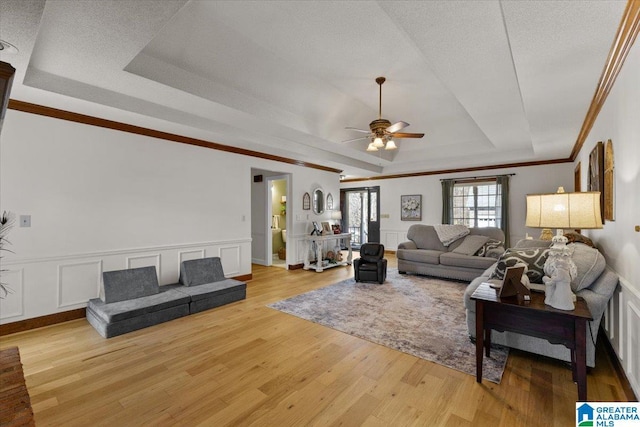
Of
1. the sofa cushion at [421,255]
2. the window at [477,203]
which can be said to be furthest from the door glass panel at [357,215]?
the sofa cushion at [421,255]

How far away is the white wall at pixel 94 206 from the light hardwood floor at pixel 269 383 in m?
0.63

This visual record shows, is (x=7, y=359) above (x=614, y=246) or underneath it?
underneath

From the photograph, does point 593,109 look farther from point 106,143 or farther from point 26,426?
point 106,143

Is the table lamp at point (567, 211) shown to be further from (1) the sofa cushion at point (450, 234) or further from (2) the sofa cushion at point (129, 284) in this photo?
(2) the sofa cushion at point (129, 284)

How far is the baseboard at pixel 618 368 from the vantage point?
1.97m

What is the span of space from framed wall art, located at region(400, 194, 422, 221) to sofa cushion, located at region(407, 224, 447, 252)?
6.16 ft

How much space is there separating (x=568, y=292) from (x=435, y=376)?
3.73 feet

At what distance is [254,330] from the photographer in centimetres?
322

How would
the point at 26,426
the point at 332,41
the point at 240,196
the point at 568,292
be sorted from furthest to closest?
the point at 240,196 < the point at 332,41 < the point at 568,292 < the point at 26,426

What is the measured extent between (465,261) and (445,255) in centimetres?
36

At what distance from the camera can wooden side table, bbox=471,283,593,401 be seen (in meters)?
1.82

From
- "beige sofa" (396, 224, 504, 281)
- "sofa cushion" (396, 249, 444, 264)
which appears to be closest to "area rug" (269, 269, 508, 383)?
"beige sofa" (396, 224, 504, 281)

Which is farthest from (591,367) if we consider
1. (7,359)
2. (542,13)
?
(7,359)

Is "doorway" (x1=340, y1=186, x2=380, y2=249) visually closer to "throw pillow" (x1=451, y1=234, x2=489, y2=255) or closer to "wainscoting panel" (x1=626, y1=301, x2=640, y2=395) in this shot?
"throw pillow" (x1=451, y1=234, x2=489, y2=255)
